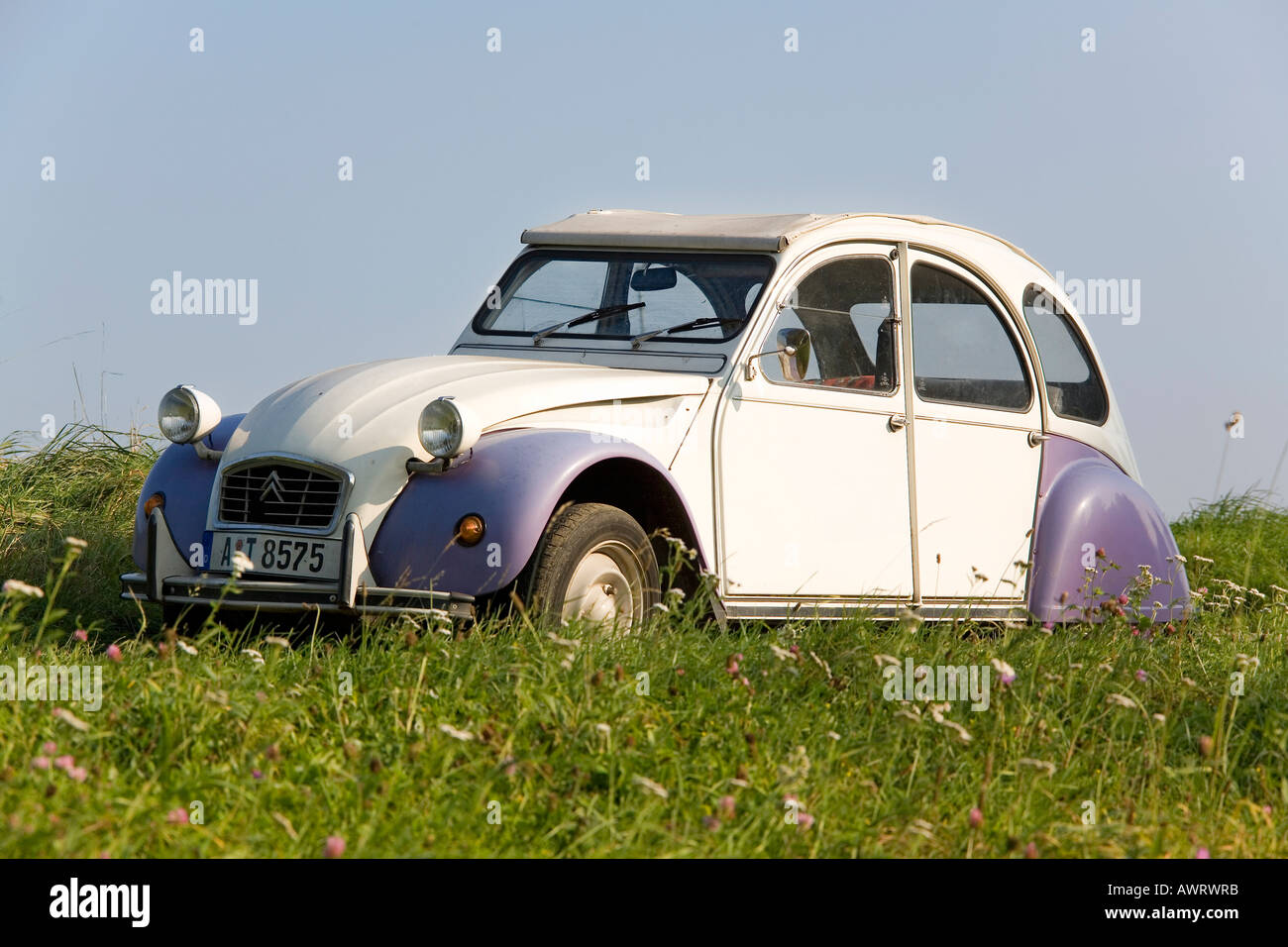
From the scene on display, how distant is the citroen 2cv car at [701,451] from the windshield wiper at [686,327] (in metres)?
0.02

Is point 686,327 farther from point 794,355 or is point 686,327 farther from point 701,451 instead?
point 701,451

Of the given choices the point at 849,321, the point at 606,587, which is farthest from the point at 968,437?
the point at 606,587

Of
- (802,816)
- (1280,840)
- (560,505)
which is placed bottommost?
(1280,840)

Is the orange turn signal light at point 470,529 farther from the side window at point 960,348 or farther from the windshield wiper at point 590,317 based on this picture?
the side window at point 960,348

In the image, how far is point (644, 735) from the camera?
149 inches

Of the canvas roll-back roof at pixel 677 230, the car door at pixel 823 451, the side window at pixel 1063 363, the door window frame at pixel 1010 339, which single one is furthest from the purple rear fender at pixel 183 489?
the side window at pixel 1063 363

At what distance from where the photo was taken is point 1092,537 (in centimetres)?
690

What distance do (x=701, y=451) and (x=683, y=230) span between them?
4.43ft

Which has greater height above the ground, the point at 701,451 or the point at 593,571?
the point at 701,451

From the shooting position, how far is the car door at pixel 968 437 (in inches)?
252
